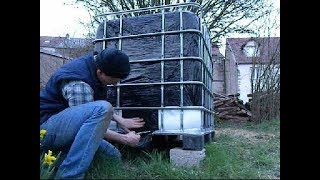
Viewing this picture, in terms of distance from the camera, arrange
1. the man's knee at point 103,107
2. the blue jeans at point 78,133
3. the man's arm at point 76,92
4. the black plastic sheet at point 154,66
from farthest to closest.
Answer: the black plastic sheet at point 154,66
the man's arm at point 76,92
the man's knee at point 103,107
the blue jeans at point 78,133

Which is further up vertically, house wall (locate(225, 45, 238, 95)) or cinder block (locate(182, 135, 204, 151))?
house wall (locate(225, 45, 238, 95))

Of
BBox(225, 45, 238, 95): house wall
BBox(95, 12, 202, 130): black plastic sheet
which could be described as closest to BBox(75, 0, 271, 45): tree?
BBox(225, 45, 238, 95): house wall

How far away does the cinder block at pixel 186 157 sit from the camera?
2941mm

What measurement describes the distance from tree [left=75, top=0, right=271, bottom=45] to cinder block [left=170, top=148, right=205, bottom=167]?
31.5 ft

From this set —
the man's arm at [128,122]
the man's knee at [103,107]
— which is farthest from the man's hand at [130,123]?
the man's knee at [103,107]

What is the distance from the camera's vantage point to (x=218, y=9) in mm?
12383

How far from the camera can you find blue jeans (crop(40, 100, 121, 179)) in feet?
7.16

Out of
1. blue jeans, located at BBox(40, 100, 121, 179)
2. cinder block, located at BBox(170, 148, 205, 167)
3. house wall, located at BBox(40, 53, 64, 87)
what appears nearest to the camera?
blue jeans, located at BBox(40, 100, 121, 179)

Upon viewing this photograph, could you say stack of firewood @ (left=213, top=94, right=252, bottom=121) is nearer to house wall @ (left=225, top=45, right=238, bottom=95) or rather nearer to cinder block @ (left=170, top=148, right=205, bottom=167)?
house wall @ (left=225, top=45, right=238, bottom=95)

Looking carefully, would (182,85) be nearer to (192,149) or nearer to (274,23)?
(192,149)

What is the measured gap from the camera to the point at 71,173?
7.05ft

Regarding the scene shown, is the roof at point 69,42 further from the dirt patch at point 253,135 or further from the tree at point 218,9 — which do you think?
the dirt patch at point 253,135

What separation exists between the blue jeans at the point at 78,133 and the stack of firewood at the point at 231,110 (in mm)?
8762
